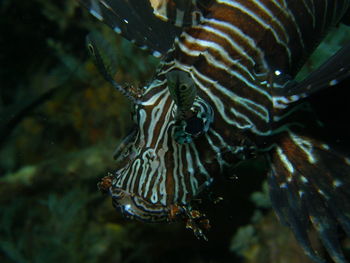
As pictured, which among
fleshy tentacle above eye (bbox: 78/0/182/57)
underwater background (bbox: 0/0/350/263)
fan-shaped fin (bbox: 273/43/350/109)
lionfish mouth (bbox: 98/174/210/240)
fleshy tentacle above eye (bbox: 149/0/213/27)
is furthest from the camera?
underwater background (bbox: 0/0/350/263)

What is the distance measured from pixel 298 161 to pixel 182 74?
1248mm

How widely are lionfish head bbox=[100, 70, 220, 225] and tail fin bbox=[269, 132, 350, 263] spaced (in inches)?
27.2

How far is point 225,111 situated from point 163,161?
1.62 feet

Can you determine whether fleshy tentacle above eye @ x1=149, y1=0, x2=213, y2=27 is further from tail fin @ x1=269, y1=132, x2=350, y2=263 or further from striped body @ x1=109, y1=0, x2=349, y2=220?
→ tail fin @ x1=269, y1=132, x2=350, y2=263

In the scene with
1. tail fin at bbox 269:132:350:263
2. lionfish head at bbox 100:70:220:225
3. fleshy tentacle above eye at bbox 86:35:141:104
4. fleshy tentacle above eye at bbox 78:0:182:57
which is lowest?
tail fin at bbox 269:132:350:263

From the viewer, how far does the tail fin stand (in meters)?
2.43

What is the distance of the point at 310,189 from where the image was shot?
2.50 metres

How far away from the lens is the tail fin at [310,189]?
2.43 meters

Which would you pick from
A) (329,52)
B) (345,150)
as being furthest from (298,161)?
(329,52)

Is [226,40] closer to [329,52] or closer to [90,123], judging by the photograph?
[329,52]

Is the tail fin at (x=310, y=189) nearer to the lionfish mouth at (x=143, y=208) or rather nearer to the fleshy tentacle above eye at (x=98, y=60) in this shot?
the lionfish mouth at (x=143, y=208)

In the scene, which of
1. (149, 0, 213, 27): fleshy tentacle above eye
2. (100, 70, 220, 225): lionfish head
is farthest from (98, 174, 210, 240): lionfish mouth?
(149, 0, 213, 27): fleshy tentacle above eye

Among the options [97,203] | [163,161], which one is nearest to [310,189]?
[163,161]

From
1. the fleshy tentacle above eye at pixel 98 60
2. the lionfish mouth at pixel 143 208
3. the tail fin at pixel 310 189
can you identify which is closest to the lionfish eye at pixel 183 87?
the fleshy tentacle above eye at pixel 98 60
